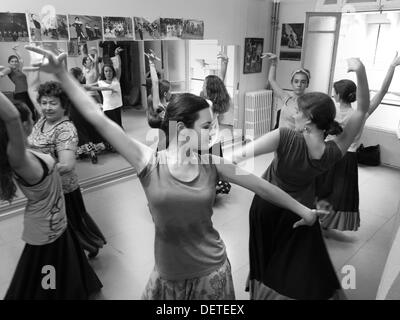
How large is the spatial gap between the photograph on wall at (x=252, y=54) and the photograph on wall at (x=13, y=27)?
368cm

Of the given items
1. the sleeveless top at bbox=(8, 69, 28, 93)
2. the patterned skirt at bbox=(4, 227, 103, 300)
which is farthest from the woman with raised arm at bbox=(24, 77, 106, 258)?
the sleeveless top at bbox=(8, 69, 28, 93)

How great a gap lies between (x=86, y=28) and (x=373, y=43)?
4841 mm

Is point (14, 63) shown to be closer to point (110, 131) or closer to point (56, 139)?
point (56, 139)

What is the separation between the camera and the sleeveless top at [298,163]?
1.83 meters

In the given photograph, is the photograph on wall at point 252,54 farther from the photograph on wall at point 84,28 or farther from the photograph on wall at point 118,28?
the photograph on wall at point 84,28

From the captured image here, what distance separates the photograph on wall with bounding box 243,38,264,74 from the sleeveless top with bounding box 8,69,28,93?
3.80 metres

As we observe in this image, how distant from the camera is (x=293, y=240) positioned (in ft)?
5.93

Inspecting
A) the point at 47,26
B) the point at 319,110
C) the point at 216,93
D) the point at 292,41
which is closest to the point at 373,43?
the point at 292,41

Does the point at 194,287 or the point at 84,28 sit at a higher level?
the point at 84,28

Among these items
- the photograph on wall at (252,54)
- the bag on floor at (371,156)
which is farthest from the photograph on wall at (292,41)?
the bag on floor at (371,156)

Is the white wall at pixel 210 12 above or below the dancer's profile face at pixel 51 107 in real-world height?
above

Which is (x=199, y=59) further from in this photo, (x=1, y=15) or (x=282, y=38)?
(x=1, y=15)
